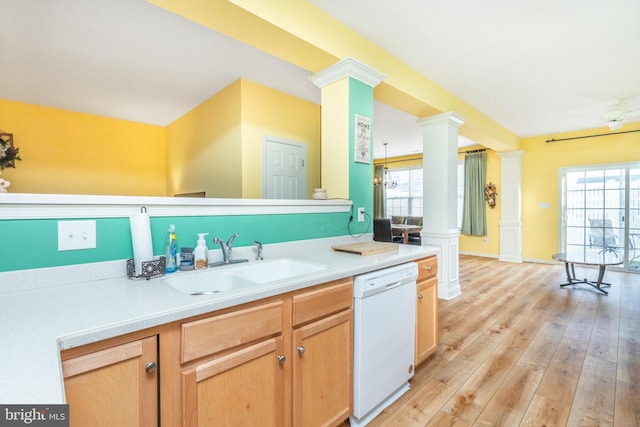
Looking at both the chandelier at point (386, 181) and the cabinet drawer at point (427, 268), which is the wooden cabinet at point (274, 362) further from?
the chandelier at point (386, 181)

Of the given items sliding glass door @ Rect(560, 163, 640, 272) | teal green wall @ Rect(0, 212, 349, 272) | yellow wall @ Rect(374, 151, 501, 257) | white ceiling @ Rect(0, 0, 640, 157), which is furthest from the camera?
yellow wall @ Rect(374, 151, 501, 257)

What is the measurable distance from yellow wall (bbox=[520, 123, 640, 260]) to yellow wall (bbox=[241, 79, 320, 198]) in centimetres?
466

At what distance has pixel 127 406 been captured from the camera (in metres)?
0.86

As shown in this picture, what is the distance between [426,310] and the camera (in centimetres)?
205

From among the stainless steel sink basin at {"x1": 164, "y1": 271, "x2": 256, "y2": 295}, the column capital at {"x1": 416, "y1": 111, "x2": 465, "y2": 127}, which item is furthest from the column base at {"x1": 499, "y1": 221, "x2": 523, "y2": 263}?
the stainless steel sink basin at {"x1": 164, "y1": 271, "x2": 256, "y2": 295}

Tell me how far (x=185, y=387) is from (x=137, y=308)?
0.95 feet

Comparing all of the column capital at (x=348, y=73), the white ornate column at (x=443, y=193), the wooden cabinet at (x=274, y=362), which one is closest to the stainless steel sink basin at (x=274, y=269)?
the wooden cabinet at (x=274, y=362)

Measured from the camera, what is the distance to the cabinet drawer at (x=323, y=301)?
49.1 inches

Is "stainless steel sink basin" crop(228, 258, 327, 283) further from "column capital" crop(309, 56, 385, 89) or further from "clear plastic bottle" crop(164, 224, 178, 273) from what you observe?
"column capital" crop(309, 56, 385, 89)

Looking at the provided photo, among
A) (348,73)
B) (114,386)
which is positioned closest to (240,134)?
(348,73)

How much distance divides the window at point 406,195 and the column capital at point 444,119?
420cm

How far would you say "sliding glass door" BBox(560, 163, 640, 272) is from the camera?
16.4 ft

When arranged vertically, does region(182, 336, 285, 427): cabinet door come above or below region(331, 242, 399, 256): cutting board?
below

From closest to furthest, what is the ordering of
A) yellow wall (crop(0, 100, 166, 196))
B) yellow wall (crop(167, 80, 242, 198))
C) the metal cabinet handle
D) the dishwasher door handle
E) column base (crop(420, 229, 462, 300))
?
the metal cabinet handle < the dishwasher door handle < yellow wall (crop(167, 80, 242, 198)) < column base (crop(420, 229, 462, 300)) < yellow wall (crop(0, 100, 166, 196))
